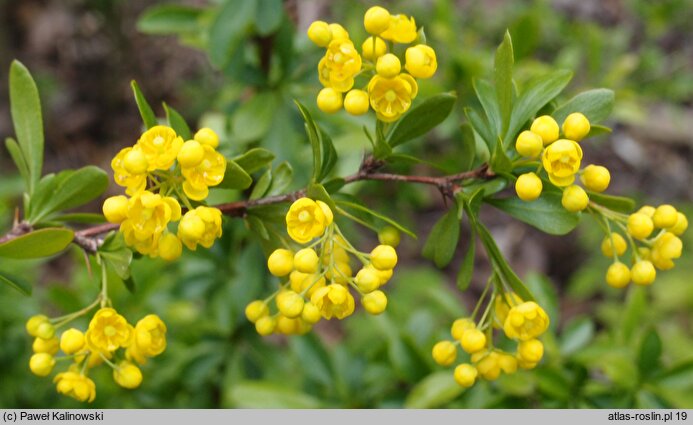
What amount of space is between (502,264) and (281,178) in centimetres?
46

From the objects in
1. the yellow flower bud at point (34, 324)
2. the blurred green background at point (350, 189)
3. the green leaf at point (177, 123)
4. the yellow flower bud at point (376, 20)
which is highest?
the yellow flower bud at point (376, 20)

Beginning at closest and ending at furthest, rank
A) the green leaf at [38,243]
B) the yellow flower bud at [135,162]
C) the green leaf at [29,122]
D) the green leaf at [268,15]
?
the yellow flower bud at [135,162]
the green leaf at [38,243]
the green leaf at [29,122]
the green leaf at [268,15]

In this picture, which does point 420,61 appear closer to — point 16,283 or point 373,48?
point 373,48

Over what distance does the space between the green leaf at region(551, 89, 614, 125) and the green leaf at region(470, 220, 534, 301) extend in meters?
0.26

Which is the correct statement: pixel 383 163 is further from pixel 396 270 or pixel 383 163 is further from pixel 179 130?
pixel 396 270

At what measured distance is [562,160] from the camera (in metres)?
1.17

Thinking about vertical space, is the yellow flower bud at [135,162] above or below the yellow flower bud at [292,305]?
above

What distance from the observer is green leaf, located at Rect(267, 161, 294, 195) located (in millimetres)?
A: 1406

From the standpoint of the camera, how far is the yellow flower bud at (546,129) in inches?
46.4

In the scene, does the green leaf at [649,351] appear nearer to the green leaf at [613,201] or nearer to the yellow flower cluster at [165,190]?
the green leaf at [613,201]

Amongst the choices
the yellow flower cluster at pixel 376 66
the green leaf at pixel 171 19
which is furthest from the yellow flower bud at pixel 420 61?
the green leaf at pixel 171 19

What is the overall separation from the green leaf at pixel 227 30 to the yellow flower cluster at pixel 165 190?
96 cm

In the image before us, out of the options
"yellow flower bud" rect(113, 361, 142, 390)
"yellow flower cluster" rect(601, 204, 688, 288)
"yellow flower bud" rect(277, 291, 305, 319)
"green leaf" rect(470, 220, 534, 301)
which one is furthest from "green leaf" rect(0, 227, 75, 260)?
"yellow flower cluster" rect(601, 204, 688, 288)

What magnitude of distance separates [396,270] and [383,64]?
318cm
